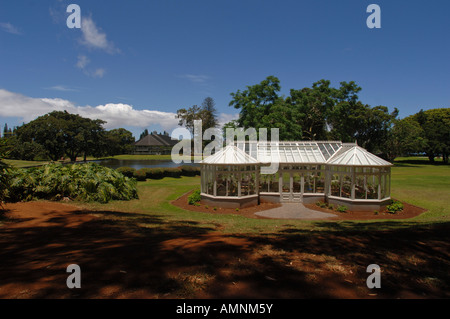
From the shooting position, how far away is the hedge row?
24059 mm

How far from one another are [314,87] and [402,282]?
36353 millimetres

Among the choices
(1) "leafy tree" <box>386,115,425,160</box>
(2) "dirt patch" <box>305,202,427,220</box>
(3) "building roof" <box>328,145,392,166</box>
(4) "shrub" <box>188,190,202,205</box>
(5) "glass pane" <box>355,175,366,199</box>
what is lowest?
(2) "dirt patch" <box>305,202,427,220</box>

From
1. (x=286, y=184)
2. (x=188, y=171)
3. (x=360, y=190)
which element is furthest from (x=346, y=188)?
(x=188, y=171)

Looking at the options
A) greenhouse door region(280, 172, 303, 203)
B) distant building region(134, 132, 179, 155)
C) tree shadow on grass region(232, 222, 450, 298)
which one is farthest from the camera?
distant building region(134, 132, 179, 155)

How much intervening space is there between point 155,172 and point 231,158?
1371 centimetres

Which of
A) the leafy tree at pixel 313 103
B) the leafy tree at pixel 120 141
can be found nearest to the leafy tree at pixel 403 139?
the leafy tree at pixel 313 103

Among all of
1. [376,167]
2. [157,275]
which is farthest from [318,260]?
[376,167]

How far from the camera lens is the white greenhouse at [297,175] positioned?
1452cm

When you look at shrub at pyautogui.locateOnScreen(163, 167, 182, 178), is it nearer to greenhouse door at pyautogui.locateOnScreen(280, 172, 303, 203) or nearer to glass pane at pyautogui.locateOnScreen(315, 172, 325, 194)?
greenhouse door at pyautogui.locateOnScreen(280, 172, 303, 203)

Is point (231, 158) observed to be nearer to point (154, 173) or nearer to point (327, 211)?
point (327, 211)

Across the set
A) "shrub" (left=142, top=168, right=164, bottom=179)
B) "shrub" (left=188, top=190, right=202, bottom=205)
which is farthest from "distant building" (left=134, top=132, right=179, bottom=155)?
"shrub" (left=188, top=190, right=202, bottom=205)

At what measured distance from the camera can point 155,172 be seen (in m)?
26.4

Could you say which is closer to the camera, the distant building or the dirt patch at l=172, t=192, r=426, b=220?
the dirt patch at l=172, t=192, r=426, b=220
